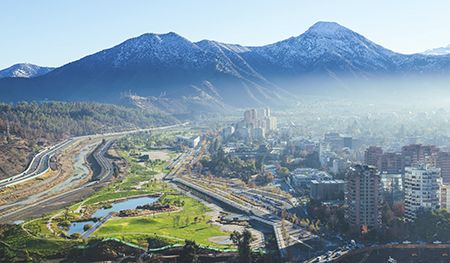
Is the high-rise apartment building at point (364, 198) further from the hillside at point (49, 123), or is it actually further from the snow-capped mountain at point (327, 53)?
the snow-capped mountain at point (327, 53)

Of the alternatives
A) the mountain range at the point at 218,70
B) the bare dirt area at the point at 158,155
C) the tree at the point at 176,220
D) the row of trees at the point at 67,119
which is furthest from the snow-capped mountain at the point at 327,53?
the tree at the point at 176,220

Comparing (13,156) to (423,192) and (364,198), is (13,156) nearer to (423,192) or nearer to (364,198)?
(364,198)

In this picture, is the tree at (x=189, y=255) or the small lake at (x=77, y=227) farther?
the small lake at (x=77, y=227)

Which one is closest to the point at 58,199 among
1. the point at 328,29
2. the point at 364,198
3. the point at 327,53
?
the point at 364,198

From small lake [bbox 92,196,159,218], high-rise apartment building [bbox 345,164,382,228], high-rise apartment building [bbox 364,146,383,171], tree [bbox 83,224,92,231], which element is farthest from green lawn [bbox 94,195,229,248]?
high-rise apartment building [bbox 364,146,383,171]

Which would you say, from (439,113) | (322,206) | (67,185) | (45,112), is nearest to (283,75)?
(439,113)
